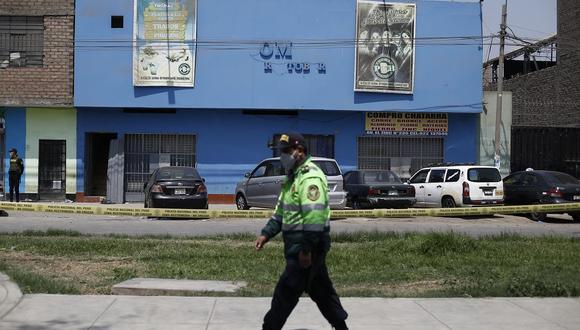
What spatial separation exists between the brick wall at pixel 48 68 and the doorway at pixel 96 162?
2.14 m

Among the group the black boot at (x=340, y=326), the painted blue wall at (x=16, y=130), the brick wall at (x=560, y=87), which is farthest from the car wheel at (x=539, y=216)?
the painted blue wall at (x=16, y=130)

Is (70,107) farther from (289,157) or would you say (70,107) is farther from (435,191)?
(289,157)

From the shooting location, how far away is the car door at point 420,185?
21.0m

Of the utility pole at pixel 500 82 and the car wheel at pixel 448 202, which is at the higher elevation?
the utility pole at pixel 500 82

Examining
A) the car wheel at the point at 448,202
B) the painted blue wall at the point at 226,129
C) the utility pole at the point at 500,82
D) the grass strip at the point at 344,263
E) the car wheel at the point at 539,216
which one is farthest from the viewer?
the painted blue wall at the point at 226,129

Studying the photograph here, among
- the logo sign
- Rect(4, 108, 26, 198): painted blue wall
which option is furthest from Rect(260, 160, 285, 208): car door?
Rect(4, 108, 26, 198): painted blue wall

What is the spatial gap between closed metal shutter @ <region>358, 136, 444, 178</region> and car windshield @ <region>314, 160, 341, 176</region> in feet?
26.1

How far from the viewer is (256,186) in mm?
18500

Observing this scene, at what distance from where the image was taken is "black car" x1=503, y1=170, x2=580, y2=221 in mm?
18234

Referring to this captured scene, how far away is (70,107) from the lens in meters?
23.8

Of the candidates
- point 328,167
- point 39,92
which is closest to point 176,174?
point 328,167

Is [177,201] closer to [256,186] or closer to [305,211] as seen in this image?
[256,186]

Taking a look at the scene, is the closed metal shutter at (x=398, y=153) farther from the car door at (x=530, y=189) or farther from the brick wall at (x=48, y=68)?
the brick wall at (x=48, y=68)

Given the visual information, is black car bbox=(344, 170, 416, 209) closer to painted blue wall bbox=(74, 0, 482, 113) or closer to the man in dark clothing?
painted blue wall bbox=(74, 0, 482, 113)
